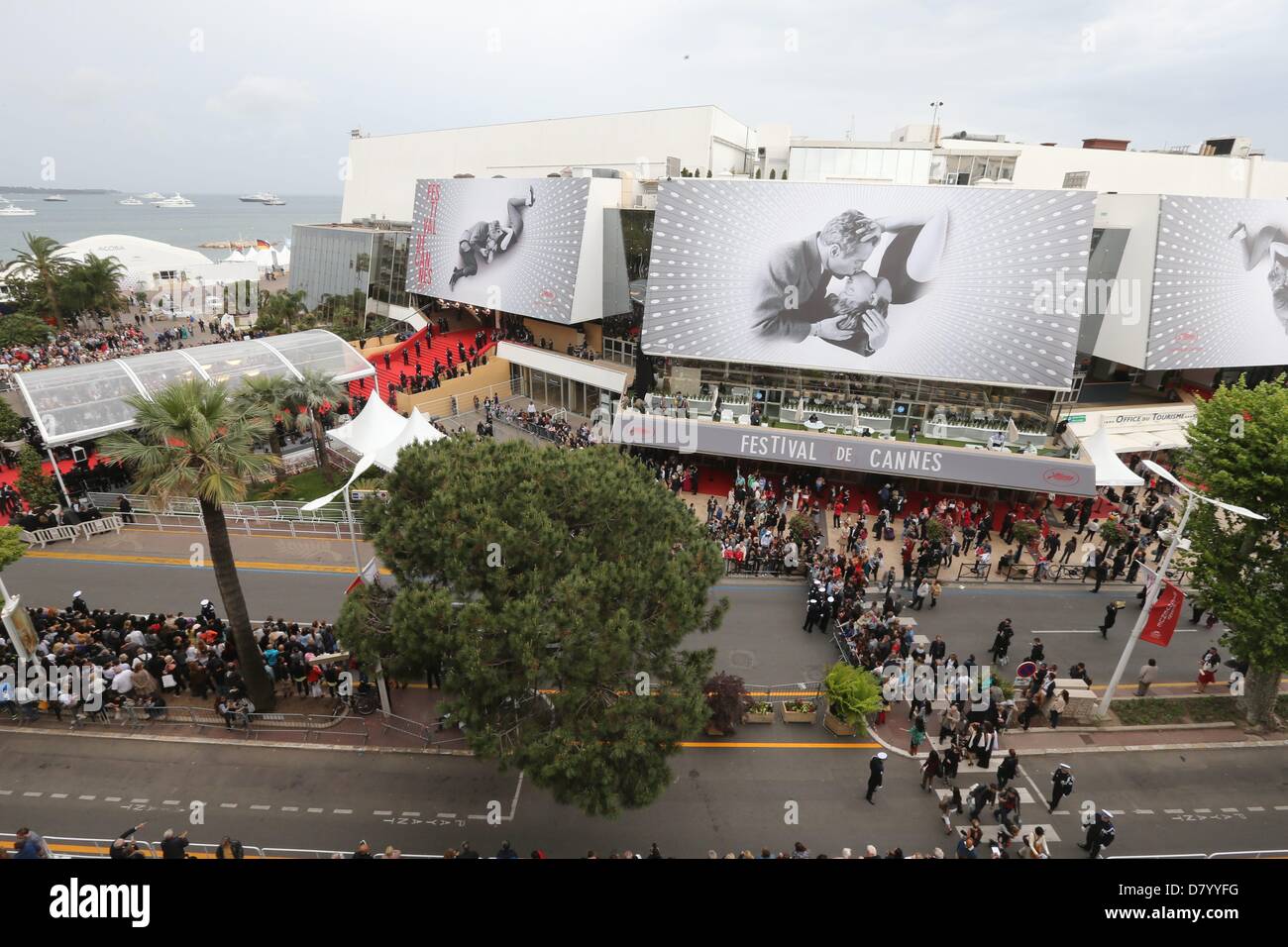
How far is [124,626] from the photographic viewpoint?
16156mm

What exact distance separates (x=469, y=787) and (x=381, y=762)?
2.17 m

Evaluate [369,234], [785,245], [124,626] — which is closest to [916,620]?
[785,245]

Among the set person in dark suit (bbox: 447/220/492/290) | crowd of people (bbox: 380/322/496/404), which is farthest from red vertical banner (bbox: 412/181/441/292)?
crowd of people (bbox: 380/322/496/404)

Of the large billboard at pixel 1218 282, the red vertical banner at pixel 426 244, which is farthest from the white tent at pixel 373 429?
the large billboard at pixel 1218 282

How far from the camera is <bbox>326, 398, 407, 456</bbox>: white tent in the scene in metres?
21.6

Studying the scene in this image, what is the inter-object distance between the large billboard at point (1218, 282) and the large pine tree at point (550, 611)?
87.9 ft

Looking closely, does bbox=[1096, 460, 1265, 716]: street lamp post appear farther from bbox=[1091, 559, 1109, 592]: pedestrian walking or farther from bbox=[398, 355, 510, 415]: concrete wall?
bbox=[398, 355, 510, 415]: concrete wall

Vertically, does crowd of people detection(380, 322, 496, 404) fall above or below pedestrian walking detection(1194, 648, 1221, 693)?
above

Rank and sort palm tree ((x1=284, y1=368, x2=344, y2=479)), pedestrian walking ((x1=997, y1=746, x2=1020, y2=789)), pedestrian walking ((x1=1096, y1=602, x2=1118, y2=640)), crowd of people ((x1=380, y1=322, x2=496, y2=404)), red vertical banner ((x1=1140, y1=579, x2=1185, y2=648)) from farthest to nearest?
crowd of people ((x1=380, y1=322, x2=496, y2=404))
palm tree ((x1=284, y1=368, x2=344, y2=479))
pedestrian walking ((x1=1096, y1=602, x2=1118, y2=640))
red vertical banner ((x1=1140, y1=579, x2=1185, y2=648))
pedestrian walking ((x1=997, y1=746, x2=1020, y2=789))

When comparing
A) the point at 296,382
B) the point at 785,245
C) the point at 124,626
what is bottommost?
the point at 124,626

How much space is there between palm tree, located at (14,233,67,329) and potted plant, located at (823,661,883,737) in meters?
60.3

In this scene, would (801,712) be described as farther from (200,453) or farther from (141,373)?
(141,373)

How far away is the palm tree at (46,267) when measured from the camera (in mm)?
46531

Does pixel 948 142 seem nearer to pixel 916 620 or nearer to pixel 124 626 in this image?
pixel 916 620
